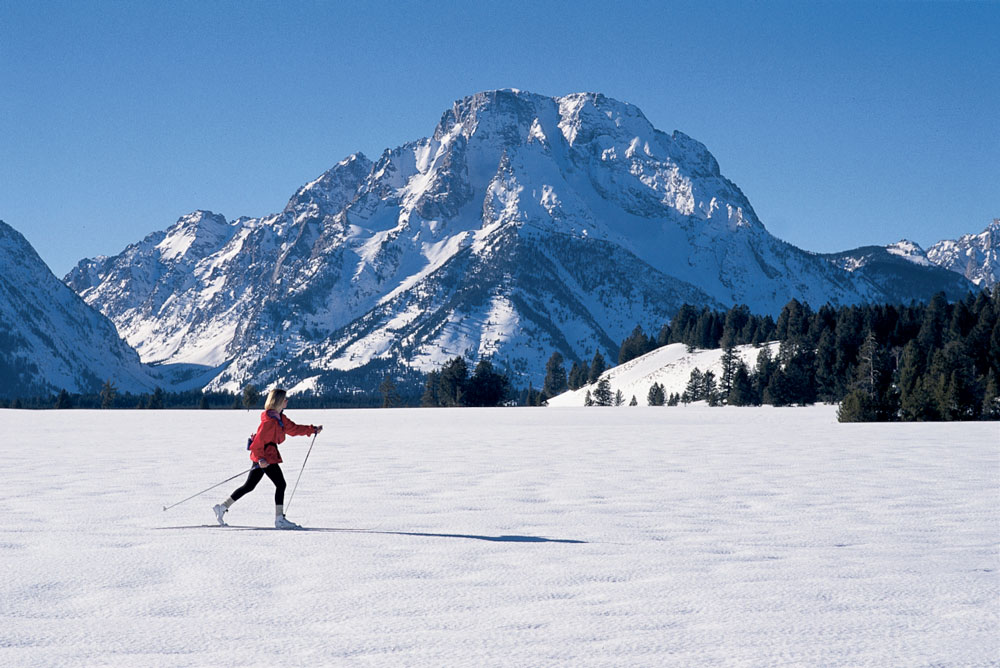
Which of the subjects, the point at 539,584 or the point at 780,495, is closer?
the point at 539,584

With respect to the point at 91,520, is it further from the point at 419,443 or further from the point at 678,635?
the point at 419,443

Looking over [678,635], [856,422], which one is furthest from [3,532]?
[856,422]

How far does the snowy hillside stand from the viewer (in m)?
155

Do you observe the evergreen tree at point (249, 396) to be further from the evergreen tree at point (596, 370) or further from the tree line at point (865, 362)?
the evergreen tree at point (596, 370)

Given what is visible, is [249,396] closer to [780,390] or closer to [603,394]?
[780,390]

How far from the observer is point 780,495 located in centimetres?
1700

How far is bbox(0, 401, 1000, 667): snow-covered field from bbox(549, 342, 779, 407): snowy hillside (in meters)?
133

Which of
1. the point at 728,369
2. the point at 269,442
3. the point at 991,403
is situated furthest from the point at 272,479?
the point at 728,369

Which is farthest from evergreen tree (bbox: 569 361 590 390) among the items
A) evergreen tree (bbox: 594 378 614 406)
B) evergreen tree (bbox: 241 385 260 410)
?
evergreen tree (bbox: 241 385 260 410)

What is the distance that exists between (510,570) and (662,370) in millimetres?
162149

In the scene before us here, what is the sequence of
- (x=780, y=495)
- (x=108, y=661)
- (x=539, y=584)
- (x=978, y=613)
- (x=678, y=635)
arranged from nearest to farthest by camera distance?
(x=108, y=661), (x=678, y=635), (x=978, y=613), (x=539, y=584), (x=780, y=495)

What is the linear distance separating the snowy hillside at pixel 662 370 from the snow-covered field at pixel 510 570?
133m

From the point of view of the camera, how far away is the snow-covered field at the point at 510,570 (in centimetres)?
733

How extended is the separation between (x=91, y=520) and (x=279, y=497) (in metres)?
3.06
